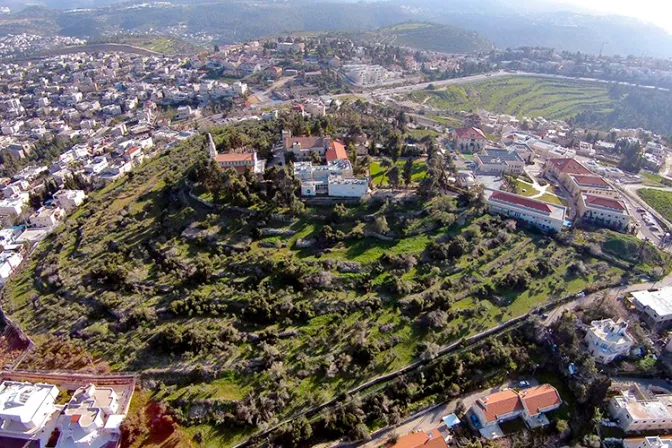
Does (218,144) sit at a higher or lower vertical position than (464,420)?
higher

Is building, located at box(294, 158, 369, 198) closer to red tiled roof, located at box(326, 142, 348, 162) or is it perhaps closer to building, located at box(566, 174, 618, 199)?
red tiled roof, located at box(326, 142, 348, 162)

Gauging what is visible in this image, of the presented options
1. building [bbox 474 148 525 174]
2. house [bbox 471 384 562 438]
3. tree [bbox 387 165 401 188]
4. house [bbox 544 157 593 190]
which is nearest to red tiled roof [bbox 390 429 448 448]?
house [bbox 471 384 562 438]

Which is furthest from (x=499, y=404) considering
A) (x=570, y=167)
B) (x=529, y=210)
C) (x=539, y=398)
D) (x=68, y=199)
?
(x=68, y=199)

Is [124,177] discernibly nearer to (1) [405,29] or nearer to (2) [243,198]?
(2) [243,198]


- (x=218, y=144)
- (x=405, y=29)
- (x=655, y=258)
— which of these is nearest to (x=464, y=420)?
(x=655, y=258)

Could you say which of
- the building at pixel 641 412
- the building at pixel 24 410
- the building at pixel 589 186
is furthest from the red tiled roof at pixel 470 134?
the building at pixel 24 410

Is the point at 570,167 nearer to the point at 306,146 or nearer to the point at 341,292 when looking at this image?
the point at 306,146
